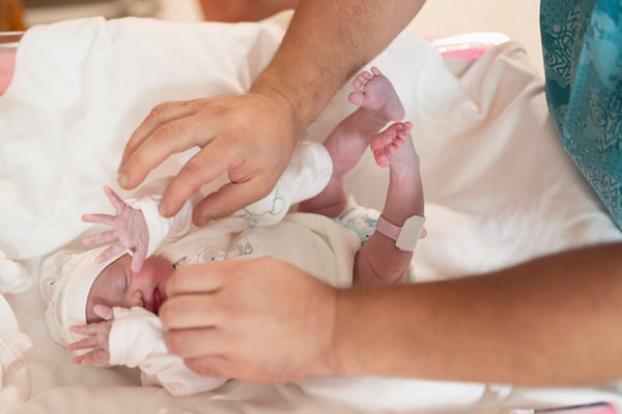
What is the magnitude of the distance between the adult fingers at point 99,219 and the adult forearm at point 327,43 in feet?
0.87

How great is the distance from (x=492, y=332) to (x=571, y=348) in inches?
2.4

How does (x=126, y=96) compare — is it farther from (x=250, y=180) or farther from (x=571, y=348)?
Answer: (x=571, y=348)

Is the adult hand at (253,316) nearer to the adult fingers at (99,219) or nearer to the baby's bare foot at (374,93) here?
the adult fingers at (99,219)

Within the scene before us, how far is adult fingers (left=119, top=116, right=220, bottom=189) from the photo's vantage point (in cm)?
79

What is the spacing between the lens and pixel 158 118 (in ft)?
2.80

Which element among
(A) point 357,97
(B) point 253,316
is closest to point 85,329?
(B) point 253,316

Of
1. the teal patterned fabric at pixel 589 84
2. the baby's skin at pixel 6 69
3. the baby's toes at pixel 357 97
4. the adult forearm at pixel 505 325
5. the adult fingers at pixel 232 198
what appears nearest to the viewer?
the adult forearm at pixel 505 325

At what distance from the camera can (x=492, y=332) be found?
0.59 m

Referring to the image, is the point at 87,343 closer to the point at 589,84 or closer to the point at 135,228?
the point at 135,228

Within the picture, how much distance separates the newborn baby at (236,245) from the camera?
859mm

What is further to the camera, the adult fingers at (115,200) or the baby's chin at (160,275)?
the baby's chin at (160,275)

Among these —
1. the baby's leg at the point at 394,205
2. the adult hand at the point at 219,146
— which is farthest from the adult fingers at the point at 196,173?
the baby's leg at the point at 394,205

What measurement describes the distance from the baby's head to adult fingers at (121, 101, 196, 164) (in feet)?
0.57

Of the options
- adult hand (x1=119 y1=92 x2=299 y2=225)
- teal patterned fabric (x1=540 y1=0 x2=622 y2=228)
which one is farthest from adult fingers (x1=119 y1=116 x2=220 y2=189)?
teal patterned fabric (x1=540 y1=0 x2=622 y2=228)
